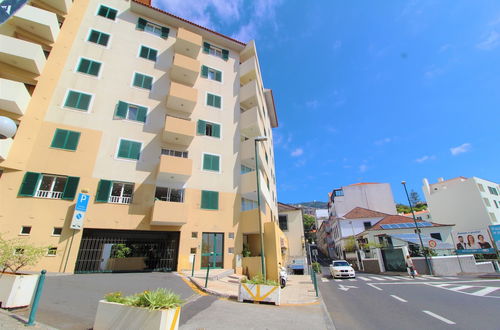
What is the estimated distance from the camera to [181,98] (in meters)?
19.5

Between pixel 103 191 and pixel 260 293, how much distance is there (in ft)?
41.2

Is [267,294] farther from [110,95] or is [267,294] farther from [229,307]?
[110,95]

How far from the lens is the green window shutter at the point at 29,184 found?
13.6 meters

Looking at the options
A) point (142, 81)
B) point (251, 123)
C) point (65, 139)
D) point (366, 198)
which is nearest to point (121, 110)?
point (142, 81)

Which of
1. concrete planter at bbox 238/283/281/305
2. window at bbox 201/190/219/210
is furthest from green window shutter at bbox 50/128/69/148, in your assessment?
concrete planter at bbox 238/283/281/305

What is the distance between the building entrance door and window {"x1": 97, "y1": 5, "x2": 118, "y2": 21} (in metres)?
21.3

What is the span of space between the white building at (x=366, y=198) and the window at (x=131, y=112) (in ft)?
151

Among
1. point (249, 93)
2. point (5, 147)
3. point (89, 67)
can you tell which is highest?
point (249, 93)

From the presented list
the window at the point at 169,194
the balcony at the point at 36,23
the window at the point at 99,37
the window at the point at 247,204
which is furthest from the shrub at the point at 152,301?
the window at the point at 99,37

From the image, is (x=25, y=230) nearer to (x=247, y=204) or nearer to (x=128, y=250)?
(x=128, y=250)

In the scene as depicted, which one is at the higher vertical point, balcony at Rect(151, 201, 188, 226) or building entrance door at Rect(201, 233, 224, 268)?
balcony at Rect(151, 201, 188, 226)

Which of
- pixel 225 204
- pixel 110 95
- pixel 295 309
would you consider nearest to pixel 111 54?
pixel 110 95

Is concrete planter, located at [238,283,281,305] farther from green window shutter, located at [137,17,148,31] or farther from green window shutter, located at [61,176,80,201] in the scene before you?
green window shutter, located at [137,17,148,31]

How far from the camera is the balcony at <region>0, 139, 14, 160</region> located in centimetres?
1305
